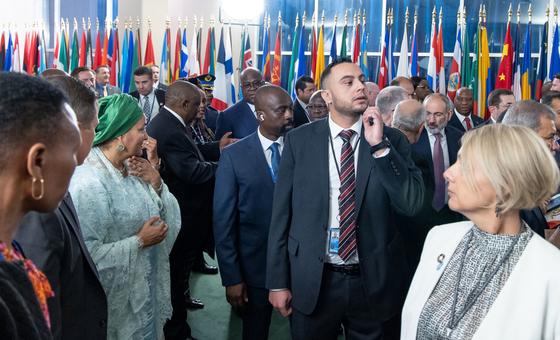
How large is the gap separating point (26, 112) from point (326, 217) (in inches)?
66.2

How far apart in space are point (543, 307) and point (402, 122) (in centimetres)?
238

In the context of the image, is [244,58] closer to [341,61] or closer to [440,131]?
[440,131]

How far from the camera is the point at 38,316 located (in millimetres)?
998

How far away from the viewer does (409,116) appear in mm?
3975

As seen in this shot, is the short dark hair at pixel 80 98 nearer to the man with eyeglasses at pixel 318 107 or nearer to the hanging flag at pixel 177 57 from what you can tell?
the man with eyeglasses at pixel 318 107

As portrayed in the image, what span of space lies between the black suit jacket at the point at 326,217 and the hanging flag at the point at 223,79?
6.22 metres

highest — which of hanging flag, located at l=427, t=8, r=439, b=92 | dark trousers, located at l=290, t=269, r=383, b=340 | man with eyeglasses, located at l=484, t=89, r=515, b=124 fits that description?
hanging flag, located at l=427, t=8, r=439, b=92

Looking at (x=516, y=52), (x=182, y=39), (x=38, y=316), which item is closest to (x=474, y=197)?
(x=38, y=316)

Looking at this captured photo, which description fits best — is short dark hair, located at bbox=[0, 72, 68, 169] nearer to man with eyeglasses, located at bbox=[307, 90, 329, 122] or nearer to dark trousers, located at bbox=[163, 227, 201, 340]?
dark trousers, located at bbox=[163, 227, 201, 340]

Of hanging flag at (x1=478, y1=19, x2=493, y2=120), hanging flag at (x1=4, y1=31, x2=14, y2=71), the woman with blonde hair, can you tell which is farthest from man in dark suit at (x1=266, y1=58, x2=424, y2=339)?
hanging flag at (x1=4, y1=31, x2=14, y2=71)

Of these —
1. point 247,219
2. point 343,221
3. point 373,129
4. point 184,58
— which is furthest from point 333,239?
point 184,58

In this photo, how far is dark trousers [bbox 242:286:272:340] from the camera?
337 cm

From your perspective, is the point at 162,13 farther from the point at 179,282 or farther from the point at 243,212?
the point at 243,212

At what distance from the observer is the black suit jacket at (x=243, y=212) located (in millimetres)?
3273
